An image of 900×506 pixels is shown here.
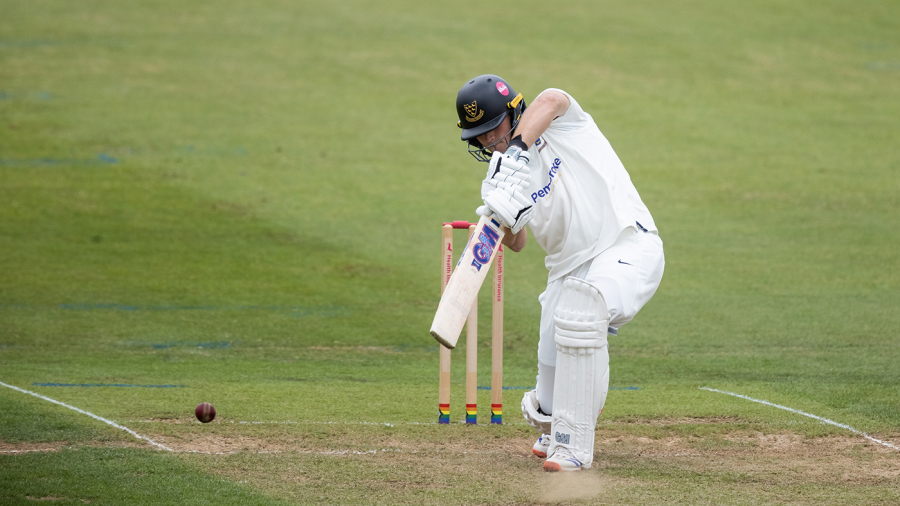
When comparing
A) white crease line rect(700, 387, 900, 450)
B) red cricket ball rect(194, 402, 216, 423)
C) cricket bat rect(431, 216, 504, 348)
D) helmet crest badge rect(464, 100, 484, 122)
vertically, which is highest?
helmet crest badge rect(464, 100, 484, 122)

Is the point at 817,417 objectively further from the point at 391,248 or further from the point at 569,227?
the point at 391,248

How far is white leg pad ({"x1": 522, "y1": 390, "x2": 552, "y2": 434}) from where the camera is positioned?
15.3 ft

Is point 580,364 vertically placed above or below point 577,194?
below

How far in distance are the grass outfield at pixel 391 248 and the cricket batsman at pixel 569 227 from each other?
0.38 meters

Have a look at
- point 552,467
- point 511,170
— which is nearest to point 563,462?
point 552,467

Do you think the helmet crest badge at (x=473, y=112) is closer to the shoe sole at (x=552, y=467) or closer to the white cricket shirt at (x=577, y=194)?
the white cricket shirt at (x=577, y=194)

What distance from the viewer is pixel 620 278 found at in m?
4.23

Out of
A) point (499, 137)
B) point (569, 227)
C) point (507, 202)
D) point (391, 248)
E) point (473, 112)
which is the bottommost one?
point (391, 248)

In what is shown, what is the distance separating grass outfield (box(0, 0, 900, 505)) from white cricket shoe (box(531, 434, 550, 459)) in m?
0.14

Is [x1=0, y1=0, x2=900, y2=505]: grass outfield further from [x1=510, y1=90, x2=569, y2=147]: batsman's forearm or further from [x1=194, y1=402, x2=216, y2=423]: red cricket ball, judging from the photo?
[x1=510, y1=90, x2=569, y2=147]: batsman's forearm

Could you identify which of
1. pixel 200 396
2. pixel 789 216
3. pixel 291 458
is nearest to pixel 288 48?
pixel 789 216

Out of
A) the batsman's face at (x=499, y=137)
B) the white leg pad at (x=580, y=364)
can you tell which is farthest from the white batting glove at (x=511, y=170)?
the white leg pad at (x=580, y=364)

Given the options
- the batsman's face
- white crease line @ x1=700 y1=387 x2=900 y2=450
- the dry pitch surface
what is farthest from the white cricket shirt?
white crease line @ x1=700 y1=387 x2=900 y2=450

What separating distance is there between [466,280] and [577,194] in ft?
2.06
